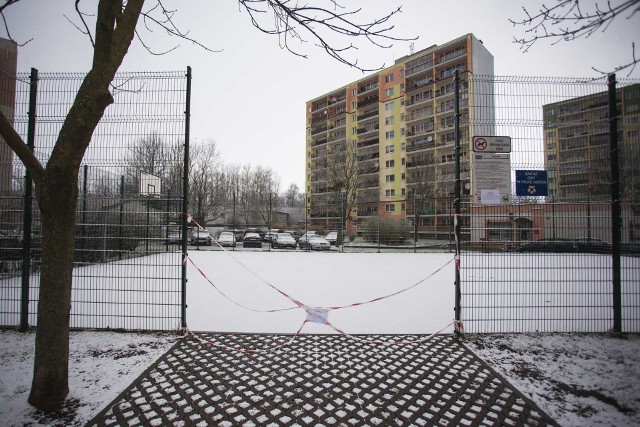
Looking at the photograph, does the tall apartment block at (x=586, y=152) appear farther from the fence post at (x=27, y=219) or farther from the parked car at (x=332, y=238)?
the parked car at (x=332, y=238)

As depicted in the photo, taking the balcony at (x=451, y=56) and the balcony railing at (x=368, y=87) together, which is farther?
the balcony railing at (x=368, y=87)

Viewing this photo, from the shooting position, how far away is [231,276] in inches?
355

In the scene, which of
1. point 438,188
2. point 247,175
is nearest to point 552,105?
point 438,188

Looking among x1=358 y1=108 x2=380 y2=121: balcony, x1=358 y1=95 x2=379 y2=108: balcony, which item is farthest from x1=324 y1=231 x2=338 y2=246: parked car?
x1=358 y1=95 x2=379 y2=108: balcony

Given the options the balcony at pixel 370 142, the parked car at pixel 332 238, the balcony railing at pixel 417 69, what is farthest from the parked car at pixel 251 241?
the balcony railing at pixel 417 69

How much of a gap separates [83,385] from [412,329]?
403 centimetres

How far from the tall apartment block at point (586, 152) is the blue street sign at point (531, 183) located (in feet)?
0.52

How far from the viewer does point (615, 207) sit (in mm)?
4164

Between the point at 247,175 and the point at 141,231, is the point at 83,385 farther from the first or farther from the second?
the point at 247,175

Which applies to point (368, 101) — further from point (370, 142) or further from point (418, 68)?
point (418, 68)

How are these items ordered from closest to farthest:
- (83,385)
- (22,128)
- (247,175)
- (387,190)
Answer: (83,385), (22,128), (387,190), (247,175)

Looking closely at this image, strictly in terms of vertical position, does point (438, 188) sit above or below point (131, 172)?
above

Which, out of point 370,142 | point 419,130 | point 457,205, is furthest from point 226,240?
point 370,142

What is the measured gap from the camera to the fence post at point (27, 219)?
4.10m
